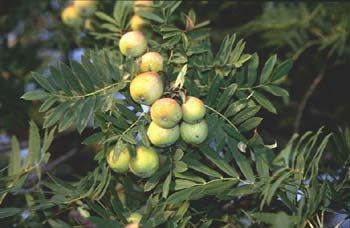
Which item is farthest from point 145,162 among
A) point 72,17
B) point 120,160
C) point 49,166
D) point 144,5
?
point 72,17

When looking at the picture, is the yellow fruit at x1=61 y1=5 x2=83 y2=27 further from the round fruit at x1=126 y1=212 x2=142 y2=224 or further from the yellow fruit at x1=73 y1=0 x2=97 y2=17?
the round fruit at x1=126 y1=212 x2=142 y2=224

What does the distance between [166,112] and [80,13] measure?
858mm

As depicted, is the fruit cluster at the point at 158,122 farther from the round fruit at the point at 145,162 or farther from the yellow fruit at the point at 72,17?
the yellow fruit at the point at 72,17

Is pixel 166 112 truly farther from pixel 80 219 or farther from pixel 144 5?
pixel 144 5

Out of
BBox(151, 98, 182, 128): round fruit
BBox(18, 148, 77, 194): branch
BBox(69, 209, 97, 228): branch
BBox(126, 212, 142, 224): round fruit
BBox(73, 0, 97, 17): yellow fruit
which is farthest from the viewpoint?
BBox(73, 0, 97, 17): yellow fruit

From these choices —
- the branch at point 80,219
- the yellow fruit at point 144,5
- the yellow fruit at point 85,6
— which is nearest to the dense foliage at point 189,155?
the branch at point 80,219

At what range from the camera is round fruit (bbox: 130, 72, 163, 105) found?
1154mm

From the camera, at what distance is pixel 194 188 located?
118 centimetres

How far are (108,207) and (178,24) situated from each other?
918 mm

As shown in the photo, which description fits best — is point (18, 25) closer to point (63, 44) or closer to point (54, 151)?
point (63, 44)

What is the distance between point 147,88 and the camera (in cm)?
115

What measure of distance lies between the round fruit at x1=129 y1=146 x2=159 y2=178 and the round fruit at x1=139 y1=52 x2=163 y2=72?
0.17m

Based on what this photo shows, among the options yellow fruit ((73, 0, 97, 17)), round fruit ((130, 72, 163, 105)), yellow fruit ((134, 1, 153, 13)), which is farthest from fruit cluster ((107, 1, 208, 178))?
yellow fruit ((73, 0, 97, 17))

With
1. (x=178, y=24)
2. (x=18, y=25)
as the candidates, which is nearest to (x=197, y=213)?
(x=178, y=24)
